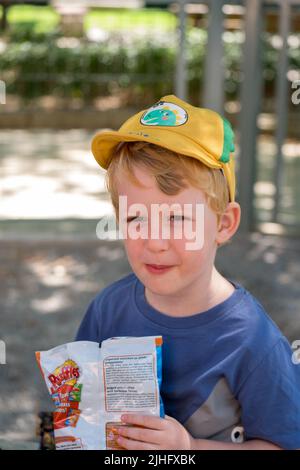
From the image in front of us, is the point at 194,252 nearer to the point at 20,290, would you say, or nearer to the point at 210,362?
the point at 210,362

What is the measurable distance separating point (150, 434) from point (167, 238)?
0.37 metres

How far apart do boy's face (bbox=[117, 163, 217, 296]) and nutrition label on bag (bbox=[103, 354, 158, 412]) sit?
0.16 m

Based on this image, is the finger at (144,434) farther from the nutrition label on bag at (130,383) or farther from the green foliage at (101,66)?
the green foliage at (101,66)

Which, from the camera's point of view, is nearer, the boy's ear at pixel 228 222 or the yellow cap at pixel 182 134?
the yellow cap at pixel 182 134

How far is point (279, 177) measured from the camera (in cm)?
670

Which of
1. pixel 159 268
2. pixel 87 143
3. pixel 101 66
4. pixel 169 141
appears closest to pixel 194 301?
pixel 159 268

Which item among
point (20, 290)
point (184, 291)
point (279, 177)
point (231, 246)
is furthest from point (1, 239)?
point (184, 291)

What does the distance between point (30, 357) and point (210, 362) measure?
8.93ft

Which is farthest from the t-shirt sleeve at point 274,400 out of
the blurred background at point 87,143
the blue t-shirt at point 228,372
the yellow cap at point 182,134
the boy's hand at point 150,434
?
the blurred background at point 87,143

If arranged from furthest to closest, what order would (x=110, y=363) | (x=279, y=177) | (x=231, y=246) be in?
(x=279, y=177) → (x=231, y=246) → (x=110, y=363)

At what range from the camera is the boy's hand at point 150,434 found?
179 centimetres

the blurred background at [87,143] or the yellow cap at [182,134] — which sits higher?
the yellow cap at [182,134]

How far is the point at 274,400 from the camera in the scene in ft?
5.97
